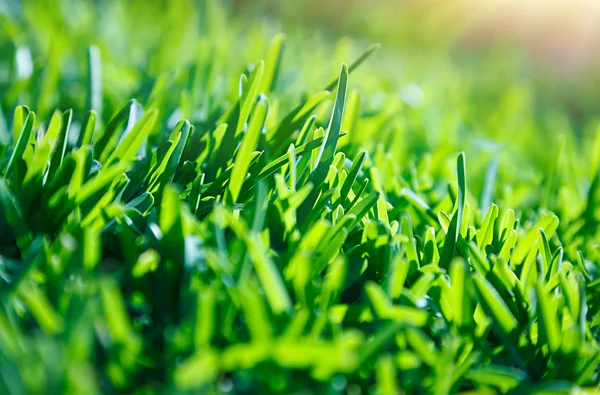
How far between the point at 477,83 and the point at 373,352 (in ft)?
6.01

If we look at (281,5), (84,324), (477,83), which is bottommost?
(477,83)

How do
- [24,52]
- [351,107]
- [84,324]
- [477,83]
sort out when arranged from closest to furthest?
[84,324] < [351,107] < [24,52] < [477,83]

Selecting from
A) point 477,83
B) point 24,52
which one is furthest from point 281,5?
point 24,52

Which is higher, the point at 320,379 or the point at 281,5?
the point at 281,5

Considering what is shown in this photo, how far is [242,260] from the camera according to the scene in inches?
Result: 18.3

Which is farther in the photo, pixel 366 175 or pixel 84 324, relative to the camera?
pixel 366 175

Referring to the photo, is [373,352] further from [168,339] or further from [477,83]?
[477,83]

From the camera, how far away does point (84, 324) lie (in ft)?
1.19

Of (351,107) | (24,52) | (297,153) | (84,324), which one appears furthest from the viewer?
(24,52)

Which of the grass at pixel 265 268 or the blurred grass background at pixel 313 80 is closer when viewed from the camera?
the grass at pixel 265 268

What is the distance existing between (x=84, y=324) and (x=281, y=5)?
2.00m

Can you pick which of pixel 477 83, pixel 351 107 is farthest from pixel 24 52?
pixel 477 83

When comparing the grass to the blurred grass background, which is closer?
the grass

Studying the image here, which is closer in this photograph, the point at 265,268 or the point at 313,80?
the point at 265,268
